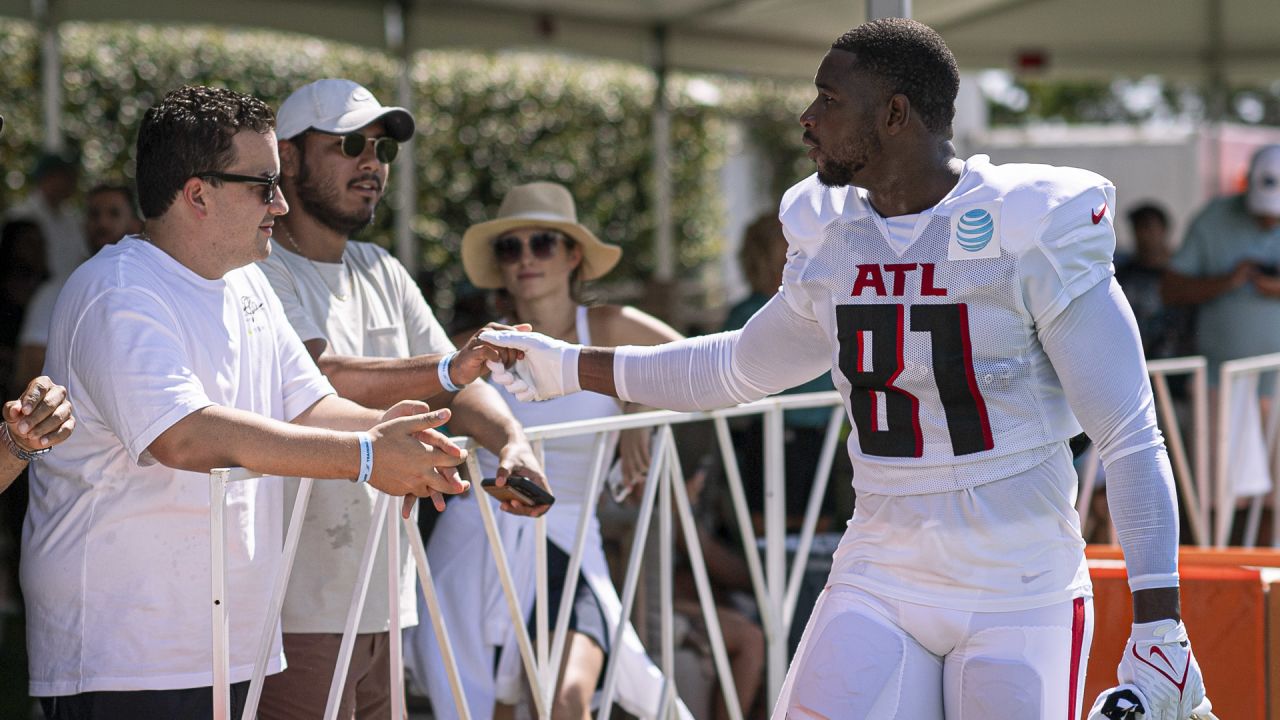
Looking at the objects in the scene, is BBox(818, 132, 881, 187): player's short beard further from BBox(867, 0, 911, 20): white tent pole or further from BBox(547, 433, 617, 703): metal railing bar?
BBox(867, 0, 911, 20): white tent pole

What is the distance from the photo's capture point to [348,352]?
10.7 feet

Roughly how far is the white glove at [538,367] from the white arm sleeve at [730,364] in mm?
116

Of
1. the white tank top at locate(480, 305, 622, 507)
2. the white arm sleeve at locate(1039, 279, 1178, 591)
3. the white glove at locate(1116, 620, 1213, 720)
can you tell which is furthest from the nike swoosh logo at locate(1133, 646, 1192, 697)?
the white tank top at locate(480, 305, 622, 507)

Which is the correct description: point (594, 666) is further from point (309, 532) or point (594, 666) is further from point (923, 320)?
point (923, 320)

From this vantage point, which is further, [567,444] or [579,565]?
[567,444]

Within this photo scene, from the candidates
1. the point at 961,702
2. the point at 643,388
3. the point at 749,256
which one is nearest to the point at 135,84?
the point at 749,256

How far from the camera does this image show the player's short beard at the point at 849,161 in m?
2.46

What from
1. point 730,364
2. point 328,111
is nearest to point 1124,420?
point 730,364

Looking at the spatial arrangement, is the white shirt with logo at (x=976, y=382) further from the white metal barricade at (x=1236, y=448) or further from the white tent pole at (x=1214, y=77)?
the white tent pole at (x=1214, y=77)

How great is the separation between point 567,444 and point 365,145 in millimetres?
1069

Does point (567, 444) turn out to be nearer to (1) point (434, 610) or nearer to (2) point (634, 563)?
(2) point (634, 563)

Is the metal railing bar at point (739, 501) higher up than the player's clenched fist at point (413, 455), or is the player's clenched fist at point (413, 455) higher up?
the player's clenched fist at point (413, 455)

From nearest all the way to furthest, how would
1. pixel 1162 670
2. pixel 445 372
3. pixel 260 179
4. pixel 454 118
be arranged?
pixel 1162 670, pixel 260 179, pixel 445 372, pixel 454 118

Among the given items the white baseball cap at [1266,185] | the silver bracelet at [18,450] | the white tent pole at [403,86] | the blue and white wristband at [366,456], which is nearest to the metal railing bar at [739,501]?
the blue and white wristband at [366,456]
